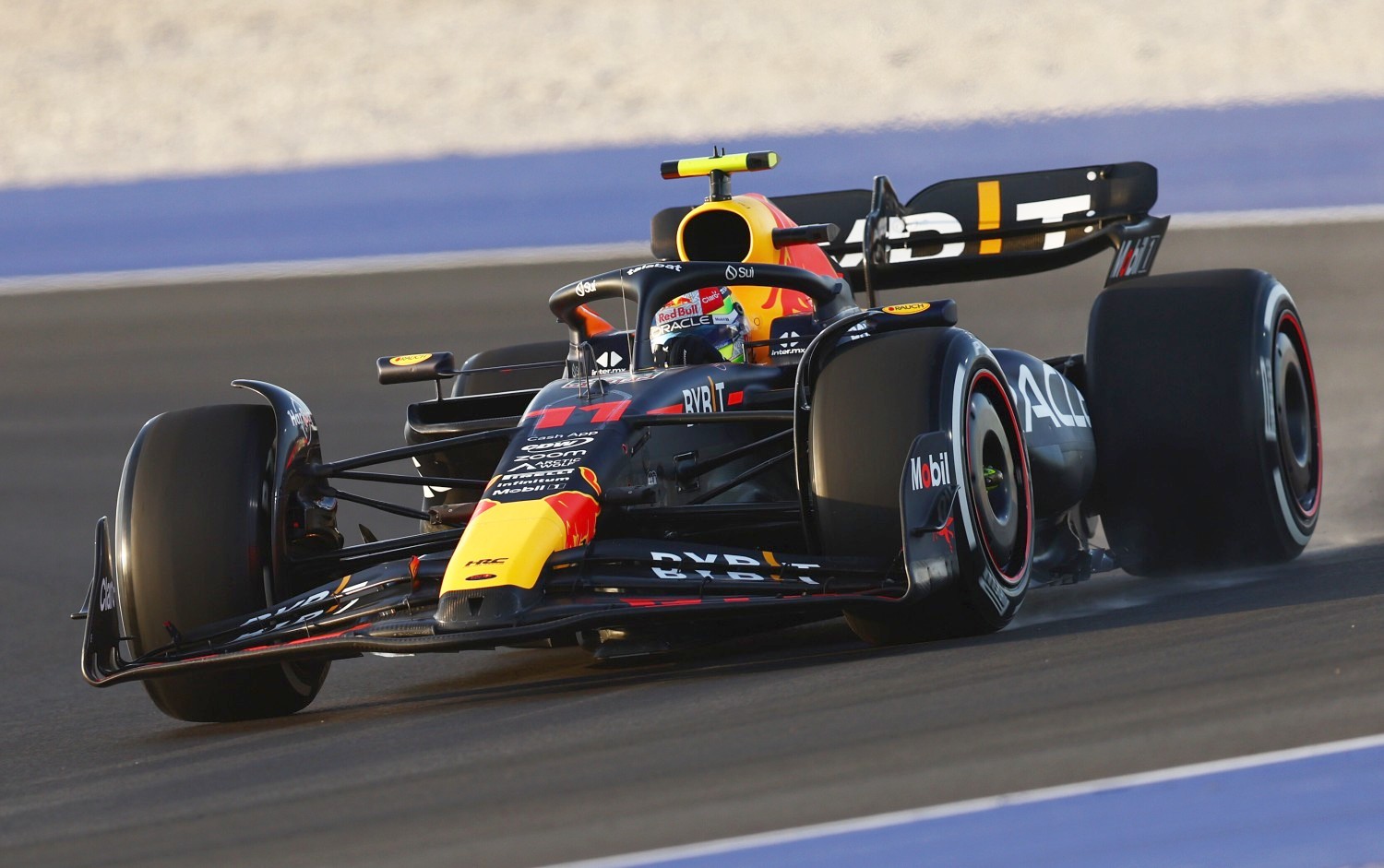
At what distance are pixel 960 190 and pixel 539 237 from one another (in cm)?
720

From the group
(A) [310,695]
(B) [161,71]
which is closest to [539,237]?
(B) [161,71]

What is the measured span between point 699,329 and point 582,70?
40.5 feet

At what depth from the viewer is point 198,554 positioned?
250 inches

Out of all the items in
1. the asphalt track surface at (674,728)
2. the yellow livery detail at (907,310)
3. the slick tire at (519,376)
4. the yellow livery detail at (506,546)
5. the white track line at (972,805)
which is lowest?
the asphalt track surface at (674,728)

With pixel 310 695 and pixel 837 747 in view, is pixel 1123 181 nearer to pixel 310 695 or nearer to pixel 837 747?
pixel 310 695

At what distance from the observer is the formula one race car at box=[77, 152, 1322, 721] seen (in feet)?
19.2

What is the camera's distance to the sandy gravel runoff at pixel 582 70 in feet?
59.0

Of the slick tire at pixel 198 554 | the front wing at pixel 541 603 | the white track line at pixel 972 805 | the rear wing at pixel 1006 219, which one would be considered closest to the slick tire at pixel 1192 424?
the rear wing at pixel 1006 219

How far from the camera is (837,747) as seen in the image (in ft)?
15.0

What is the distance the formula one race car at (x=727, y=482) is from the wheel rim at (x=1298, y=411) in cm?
1

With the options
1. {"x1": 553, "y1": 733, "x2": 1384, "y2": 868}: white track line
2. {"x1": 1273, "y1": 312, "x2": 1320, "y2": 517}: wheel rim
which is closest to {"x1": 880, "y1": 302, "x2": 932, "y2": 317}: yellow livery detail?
{"x1": 1273, "y1": 312, "x2": 1320, "y2": 517}: wheel rim

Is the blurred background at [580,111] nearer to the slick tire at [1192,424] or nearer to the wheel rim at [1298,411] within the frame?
the wheel rim at [1298,411]

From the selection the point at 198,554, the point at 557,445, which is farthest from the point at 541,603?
the point at 198,554

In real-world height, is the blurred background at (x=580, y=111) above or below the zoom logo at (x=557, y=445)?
above
